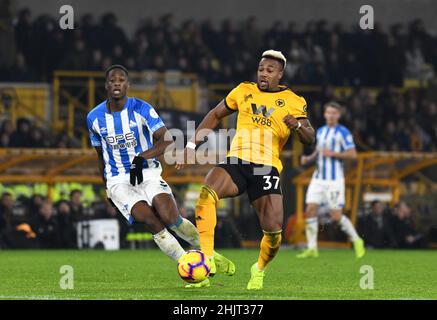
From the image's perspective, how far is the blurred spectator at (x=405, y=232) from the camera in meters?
21.2

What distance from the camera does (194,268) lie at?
1020cm

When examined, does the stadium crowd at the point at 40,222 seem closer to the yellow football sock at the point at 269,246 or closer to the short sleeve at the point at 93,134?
the short sleeve at the point at 93,134

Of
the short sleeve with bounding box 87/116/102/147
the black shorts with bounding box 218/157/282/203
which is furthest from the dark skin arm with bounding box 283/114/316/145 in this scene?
the short sleeve with bounding box 87/116/102/147

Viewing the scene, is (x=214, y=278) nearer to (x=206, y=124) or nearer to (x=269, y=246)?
(x=269, y=246)

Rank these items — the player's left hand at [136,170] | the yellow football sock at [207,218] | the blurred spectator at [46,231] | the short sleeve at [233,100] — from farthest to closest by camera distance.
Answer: the blurred spectator at [46,231] → the player's left hand at [136,170] → the short sleeve at [233,100] → the yellow football sock at [207,218]

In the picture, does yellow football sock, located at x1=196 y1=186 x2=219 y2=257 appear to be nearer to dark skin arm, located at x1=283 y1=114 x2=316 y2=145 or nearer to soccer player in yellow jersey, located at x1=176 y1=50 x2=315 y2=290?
soccer player in yellow jersey, located at x1=176 y1=50 x2=315 y2=290

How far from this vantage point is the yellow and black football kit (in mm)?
10914

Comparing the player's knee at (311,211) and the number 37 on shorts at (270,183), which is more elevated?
the number 37 on shorts at (270,183)

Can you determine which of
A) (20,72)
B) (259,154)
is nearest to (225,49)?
(20,72)

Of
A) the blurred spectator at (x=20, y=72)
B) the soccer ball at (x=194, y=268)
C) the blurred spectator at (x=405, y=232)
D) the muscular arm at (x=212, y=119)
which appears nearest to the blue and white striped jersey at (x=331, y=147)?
the blurred spectator at (x=405, y=232)

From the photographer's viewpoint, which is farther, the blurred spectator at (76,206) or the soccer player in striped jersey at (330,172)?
the blurred spectator at (76,206)

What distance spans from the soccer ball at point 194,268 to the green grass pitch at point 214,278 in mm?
144
